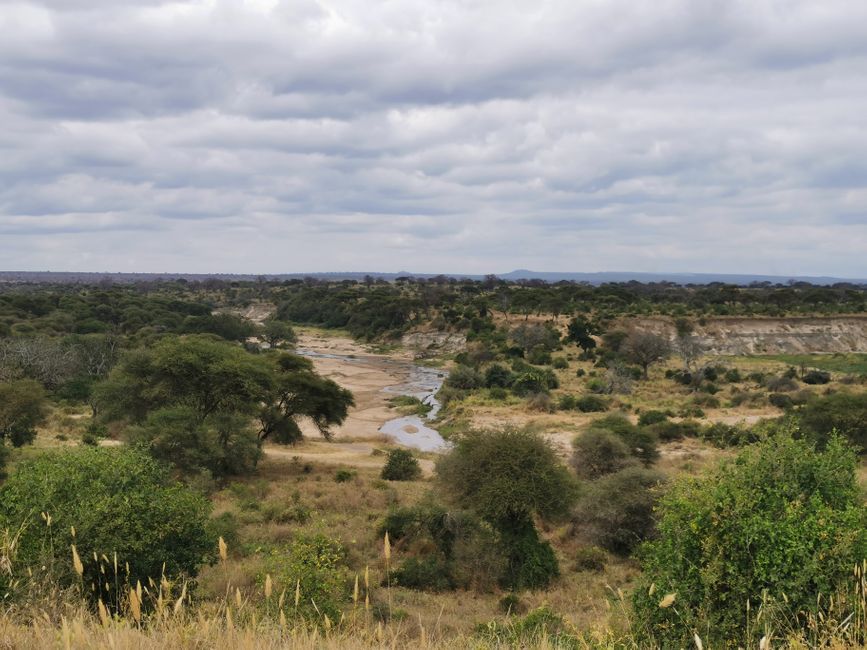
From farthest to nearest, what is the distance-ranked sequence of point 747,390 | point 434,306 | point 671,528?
point 434,306 → point 747,390 → point 671,528

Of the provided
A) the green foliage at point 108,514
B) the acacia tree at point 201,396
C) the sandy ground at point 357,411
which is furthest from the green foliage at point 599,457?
the green foliage at point 108,514

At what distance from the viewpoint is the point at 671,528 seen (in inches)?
326

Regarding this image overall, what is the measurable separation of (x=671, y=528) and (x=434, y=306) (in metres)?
87.1

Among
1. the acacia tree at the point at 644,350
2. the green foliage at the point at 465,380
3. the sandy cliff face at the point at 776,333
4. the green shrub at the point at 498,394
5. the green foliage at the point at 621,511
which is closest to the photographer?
the green foliage at the point at 621,511

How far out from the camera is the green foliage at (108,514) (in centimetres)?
929

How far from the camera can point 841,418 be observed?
2897 cm

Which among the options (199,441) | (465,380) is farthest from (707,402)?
(199,441)

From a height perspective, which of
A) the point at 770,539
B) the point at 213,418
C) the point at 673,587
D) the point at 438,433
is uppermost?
the point at 770,539

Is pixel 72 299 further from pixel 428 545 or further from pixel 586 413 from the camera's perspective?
pixel 428 545

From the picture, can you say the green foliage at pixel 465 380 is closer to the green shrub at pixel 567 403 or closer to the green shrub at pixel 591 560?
the green shrub at pixel 567 403

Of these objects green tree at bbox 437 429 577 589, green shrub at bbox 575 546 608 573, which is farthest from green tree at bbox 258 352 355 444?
green shrub at bbox 575 546 608 573

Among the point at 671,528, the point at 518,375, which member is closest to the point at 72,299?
the point at 518,375

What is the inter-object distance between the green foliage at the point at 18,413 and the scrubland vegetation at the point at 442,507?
0.34 ft

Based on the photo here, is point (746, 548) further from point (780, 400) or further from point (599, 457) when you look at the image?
point (780, 400)
